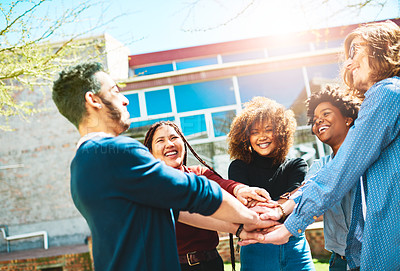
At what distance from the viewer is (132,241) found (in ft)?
4.06

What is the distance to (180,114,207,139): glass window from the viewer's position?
9422 millimetres

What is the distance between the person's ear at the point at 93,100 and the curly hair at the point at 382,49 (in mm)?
1443

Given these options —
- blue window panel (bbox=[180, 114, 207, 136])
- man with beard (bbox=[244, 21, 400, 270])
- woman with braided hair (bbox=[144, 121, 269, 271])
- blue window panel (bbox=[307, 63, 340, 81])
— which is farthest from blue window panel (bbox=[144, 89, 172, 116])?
man with beard (bbox=[244, 21, 400, 270])

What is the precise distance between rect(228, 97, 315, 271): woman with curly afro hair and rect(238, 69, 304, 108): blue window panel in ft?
23.9

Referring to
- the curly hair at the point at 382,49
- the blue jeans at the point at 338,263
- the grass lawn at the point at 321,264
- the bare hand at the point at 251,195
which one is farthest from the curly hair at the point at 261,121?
the grass lawn at the point at 321,264

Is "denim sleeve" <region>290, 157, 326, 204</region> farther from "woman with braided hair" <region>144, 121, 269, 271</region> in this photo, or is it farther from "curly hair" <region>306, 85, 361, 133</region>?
"curly hair" <region>306, 85, 361, 133</region>

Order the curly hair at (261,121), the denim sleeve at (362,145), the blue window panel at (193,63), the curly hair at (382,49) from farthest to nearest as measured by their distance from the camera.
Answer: the blue window panel at (193,63)
the curly hair at (261,121)
the curly hair at (382,49)
the denim sleeve at (362,145)

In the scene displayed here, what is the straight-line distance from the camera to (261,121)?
2654mm

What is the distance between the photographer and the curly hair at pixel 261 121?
103 inches

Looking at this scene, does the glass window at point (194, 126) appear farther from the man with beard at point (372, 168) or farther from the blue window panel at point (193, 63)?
the man with beard at point (372, 168)

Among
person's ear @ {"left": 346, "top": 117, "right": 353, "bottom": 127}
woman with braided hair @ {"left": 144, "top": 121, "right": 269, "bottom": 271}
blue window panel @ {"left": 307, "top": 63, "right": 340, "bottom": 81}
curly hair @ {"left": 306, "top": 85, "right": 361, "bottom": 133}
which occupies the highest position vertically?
blue window panel @ {"left": 307, "top": 63, "right": 340, "bottom": 81}

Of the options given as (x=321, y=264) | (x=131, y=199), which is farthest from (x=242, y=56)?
(x=131, y=199)

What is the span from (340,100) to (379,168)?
1151mm

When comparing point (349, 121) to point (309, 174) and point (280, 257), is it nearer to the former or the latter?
point (309, 174)
